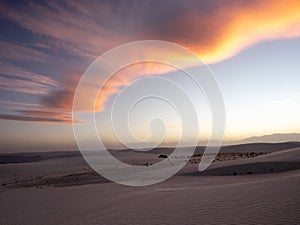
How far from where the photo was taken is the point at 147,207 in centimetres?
877

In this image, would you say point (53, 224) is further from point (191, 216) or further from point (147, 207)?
point (191, 216)

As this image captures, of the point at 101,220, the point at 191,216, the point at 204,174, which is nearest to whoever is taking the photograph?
the point at 191,216

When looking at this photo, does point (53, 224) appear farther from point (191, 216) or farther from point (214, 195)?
point (214, 195)

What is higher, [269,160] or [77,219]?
[269,160]

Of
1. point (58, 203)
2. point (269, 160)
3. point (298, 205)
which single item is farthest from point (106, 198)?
point (269, 160)

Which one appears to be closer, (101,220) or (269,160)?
(101,220)

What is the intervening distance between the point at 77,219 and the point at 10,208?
5.74 metres

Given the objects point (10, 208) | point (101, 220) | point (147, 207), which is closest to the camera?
point (101, 220)

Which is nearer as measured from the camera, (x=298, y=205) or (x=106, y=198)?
(x=298, y=205)

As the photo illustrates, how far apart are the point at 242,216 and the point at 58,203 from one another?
339 inches

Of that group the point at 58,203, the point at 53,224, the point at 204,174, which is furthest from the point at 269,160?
the point at 53,224

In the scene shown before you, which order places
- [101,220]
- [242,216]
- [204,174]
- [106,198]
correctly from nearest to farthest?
[242,216], [101,220], [106,198], [204,174]

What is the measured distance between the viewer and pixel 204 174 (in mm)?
17938

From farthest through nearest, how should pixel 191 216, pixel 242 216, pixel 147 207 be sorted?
pixel 147 207 < pixel 191 216 < pixel 242 216
